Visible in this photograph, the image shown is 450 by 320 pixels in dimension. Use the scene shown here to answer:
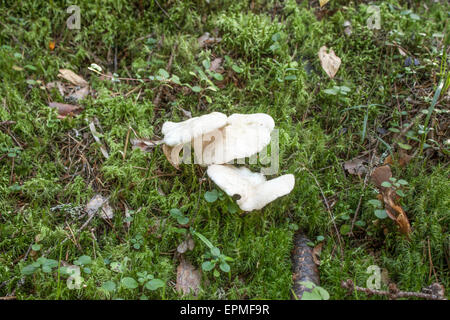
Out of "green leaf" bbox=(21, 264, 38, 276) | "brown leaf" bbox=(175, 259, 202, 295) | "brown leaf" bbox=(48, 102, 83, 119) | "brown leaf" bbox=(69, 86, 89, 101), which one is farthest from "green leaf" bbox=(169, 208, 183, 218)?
"brown leaf" bbox=(69, 86, 89, 101)

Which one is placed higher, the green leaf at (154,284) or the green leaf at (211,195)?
the green leaf at (211,195)

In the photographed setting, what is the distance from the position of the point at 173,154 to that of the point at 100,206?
742mm

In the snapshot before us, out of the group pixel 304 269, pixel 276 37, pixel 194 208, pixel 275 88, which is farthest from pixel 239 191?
pixel 276 37

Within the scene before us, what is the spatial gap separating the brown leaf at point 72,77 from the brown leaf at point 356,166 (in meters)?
2.80

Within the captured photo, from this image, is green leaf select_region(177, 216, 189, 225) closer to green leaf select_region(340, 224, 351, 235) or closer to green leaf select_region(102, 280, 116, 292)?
green leaf select_region(102, 280, 116, 292)

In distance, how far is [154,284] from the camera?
103 inches

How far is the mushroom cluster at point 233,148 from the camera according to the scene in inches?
110

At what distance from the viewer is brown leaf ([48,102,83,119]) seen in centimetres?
377

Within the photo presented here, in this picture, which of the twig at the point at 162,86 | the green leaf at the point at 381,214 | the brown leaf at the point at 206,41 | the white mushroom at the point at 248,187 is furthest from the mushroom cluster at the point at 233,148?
the brown leaf at the point at 206,41

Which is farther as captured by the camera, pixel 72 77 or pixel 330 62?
pixel 72 77

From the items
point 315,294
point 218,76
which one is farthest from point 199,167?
point 315,294

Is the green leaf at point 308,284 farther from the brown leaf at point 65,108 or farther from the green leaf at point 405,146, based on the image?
the brown leaf at point 65,108

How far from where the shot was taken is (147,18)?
4320 millimetres

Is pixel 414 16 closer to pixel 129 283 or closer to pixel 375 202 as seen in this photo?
pixel 375 202
